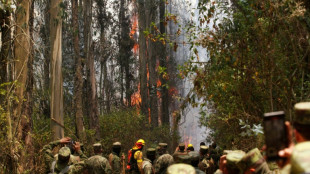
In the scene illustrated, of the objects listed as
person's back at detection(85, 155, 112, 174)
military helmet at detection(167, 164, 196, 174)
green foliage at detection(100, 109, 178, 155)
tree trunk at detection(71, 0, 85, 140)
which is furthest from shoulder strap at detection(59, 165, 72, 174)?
green foliage at detection(100, 109, 178, 155)

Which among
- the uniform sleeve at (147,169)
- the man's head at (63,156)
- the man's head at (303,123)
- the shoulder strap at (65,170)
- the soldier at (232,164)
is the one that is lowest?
Answer: the uniform sleeve at (147,169)

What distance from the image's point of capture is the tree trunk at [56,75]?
42.4 feet

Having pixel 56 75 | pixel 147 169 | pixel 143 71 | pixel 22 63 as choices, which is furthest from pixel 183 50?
pixel 147 169

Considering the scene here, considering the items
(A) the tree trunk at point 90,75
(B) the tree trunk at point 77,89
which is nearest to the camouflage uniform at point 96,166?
(B) the tree trunk at point 77,89

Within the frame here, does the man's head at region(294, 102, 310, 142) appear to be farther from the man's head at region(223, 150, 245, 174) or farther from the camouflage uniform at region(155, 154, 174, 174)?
the camouflage uniform at region(155, 154, 174, 174)

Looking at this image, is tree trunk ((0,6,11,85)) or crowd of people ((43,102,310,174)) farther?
tree trunk ((0,6,11,85))

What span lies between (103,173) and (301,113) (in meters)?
4.89

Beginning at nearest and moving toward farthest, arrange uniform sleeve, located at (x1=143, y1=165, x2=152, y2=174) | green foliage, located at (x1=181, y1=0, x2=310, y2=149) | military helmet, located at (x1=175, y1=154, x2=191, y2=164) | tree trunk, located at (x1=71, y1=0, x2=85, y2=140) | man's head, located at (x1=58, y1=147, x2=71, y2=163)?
1. military helmet, located at (x1=175, y1=154, x2=191, y2=164)
2. man's head, located at (x1=58, y1=147, x2=71, y2=163)
3. uniform sleeve, located at (x1=143, y1=165, x2=152, y2=174)
4. green foliage, located at (x1=181, y1=0, x2=310, y2=149)
5. tree trunk, located at (x1=71, y1=0, x2=85, y2=140)

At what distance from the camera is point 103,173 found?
6484 mm

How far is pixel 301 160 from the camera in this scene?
175cm

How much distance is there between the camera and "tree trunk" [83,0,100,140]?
17.2 metres

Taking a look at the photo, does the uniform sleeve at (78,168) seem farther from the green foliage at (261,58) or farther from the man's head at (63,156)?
the green foliage at (261,58)

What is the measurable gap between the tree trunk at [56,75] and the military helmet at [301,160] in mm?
11797

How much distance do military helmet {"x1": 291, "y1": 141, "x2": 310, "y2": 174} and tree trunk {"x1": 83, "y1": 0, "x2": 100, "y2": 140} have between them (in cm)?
1531
